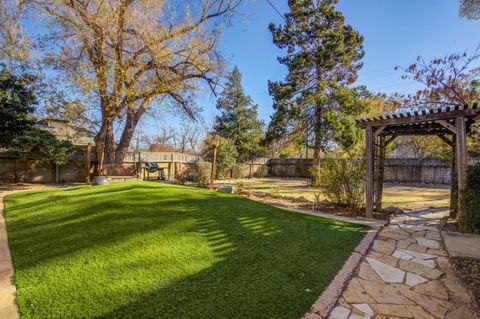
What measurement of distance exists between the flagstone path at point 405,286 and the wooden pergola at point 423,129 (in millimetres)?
1657

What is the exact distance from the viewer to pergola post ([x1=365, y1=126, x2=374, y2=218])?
5.45 metres

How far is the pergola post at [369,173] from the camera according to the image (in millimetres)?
5445

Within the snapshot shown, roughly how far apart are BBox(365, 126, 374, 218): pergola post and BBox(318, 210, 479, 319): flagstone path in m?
1.52

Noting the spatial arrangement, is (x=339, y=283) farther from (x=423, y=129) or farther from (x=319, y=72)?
(x=319, y=72)

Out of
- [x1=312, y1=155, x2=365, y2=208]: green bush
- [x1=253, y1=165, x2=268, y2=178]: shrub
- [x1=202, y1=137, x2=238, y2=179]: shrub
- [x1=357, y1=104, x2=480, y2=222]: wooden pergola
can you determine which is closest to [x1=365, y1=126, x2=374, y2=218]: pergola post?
[x1=357, y1=104, x2=480, y2=222]: wooden pergola

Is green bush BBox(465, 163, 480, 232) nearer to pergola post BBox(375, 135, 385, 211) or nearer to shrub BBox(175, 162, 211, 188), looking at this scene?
pergola post BBox(375, 135, 385, 211)

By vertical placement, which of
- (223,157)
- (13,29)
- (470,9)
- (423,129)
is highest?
(13,29)

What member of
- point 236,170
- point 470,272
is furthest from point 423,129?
point 236,170

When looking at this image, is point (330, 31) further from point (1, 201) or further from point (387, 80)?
point (1, 201)

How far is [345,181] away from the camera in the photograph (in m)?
6.11

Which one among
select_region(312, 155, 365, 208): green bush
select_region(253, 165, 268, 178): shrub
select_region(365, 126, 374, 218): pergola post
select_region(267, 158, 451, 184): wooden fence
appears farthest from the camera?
select_region(253, 165, 268, 178): shrub

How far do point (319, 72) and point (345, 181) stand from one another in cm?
879

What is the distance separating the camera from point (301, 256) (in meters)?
2.87

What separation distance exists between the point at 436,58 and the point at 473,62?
1084 millimetres
